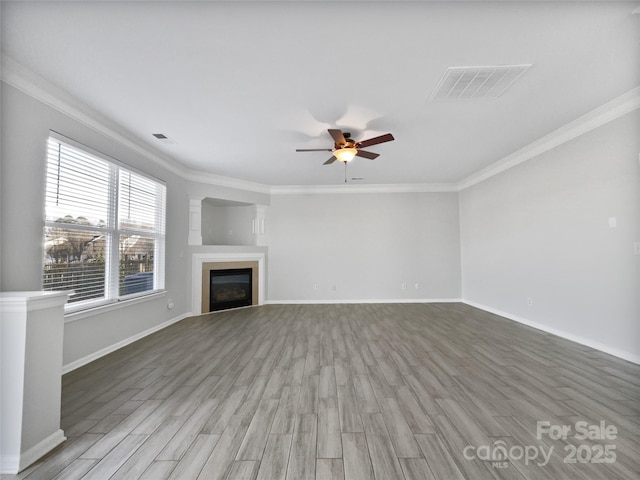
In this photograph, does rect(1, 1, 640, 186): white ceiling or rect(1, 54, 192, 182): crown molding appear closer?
rect(1, 1, 640, 186): white ceiling

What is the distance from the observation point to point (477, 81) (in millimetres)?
2420

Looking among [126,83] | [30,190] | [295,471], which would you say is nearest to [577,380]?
[295,471]

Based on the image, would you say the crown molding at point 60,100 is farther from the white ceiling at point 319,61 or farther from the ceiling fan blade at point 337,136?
the ceiling fan blade at point 337,136

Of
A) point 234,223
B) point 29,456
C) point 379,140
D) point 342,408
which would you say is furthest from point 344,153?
point 234,223

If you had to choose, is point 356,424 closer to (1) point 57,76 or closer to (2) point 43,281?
(2) point 43,281

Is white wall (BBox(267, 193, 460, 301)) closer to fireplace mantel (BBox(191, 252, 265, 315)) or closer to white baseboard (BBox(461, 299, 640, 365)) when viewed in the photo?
fireplace mantel (BBox(191, 252, 265, 315))

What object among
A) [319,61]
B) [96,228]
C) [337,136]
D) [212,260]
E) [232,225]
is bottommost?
[212,260]

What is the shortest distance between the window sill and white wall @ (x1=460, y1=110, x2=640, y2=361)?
19.2 ft

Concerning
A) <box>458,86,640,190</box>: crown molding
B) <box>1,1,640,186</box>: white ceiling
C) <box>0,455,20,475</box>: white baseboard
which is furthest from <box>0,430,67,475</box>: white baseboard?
<box>458,86,640,190</box>: crown molding

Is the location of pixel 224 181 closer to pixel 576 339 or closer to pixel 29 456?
pixel 29 456

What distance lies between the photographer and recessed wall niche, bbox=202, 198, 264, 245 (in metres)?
6.14

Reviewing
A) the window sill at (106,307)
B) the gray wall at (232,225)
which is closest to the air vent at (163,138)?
the window sill at (106,307)

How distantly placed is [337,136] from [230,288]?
410 centimetres

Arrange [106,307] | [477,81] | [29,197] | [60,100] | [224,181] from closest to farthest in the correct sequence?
1. [29,197]
2. [477,81]
3. [60,100]
4. [106,307]
5. [224,181]
